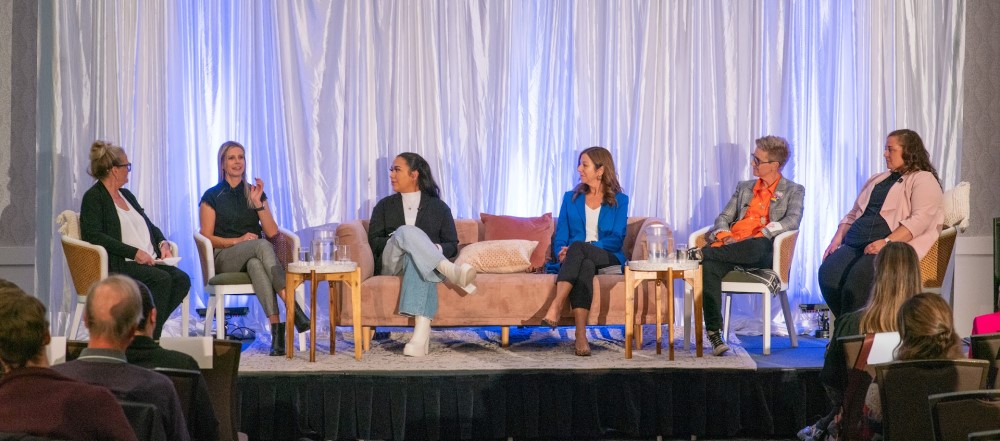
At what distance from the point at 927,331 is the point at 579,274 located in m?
2.57

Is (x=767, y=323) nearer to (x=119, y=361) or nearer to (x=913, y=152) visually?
(x=913, y=152)

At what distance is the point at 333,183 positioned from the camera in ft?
22.8

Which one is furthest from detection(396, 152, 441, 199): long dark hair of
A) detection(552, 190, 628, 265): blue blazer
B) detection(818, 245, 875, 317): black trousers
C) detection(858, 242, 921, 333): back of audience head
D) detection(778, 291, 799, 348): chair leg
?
detection(858, 242, 921, 333): back of audience head

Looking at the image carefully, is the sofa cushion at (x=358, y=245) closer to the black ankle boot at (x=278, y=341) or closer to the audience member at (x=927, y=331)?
the black ankle boot at (x=278, y=341)

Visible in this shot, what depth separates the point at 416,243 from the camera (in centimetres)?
562

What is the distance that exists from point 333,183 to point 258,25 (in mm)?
1096

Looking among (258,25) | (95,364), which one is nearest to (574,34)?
(258,25)

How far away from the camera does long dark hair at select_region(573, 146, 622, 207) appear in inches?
243

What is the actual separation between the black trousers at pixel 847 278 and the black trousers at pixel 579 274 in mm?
1229

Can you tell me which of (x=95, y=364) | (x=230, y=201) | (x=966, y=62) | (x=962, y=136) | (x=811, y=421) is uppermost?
(x=966, y=62)

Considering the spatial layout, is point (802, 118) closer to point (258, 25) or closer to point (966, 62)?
point (966, 62)

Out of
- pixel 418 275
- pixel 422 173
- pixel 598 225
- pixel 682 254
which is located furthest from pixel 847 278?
pixel 422 173

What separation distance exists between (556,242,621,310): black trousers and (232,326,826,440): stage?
51 cm

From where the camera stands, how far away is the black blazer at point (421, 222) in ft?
20.0
